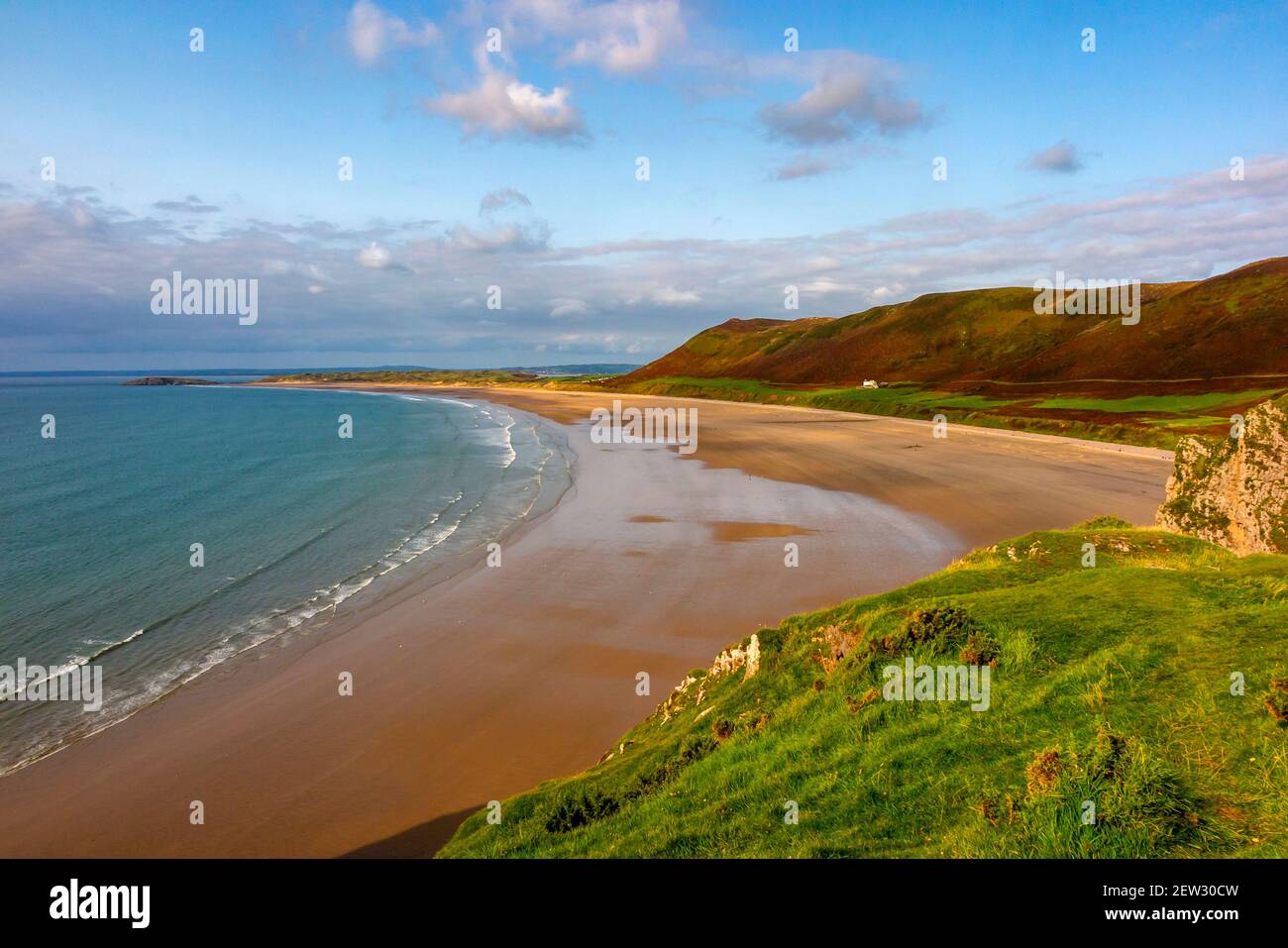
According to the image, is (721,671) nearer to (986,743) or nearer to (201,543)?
(986,743)

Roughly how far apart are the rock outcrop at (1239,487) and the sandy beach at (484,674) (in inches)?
326

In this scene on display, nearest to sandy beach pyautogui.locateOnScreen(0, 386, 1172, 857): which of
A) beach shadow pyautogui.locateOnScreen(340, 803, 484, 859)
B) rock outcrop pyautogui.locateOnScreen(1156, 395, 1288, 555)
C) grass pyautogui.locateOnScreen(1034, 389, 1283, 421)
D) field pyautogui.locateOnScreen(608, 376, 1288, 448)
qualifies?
beach shadow pyautogui.locateOnScreen(340, 803, 484, 859)

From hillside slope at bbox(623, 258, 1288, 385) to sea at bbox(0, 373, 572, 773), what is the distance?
9969cm

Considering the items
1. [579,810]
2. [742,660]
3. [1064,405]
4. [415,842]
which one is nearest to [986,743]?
[742,660]

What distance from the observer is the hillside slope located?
10588cm

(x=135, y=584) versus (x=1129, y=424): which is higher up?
(x=1129, y=424)

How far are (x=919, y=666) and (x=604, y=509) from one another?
28.5 metres

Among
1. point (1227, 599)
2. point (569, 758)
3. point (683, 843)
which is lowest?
point (569, 758)

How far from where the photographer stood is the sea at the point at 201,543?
1811 cm

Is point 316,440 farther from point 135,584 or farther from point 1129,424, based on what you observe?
point 1129,424

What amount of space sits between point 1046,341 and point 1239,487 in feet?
487

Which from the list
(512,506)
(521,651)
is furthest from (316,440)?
(521,651)
